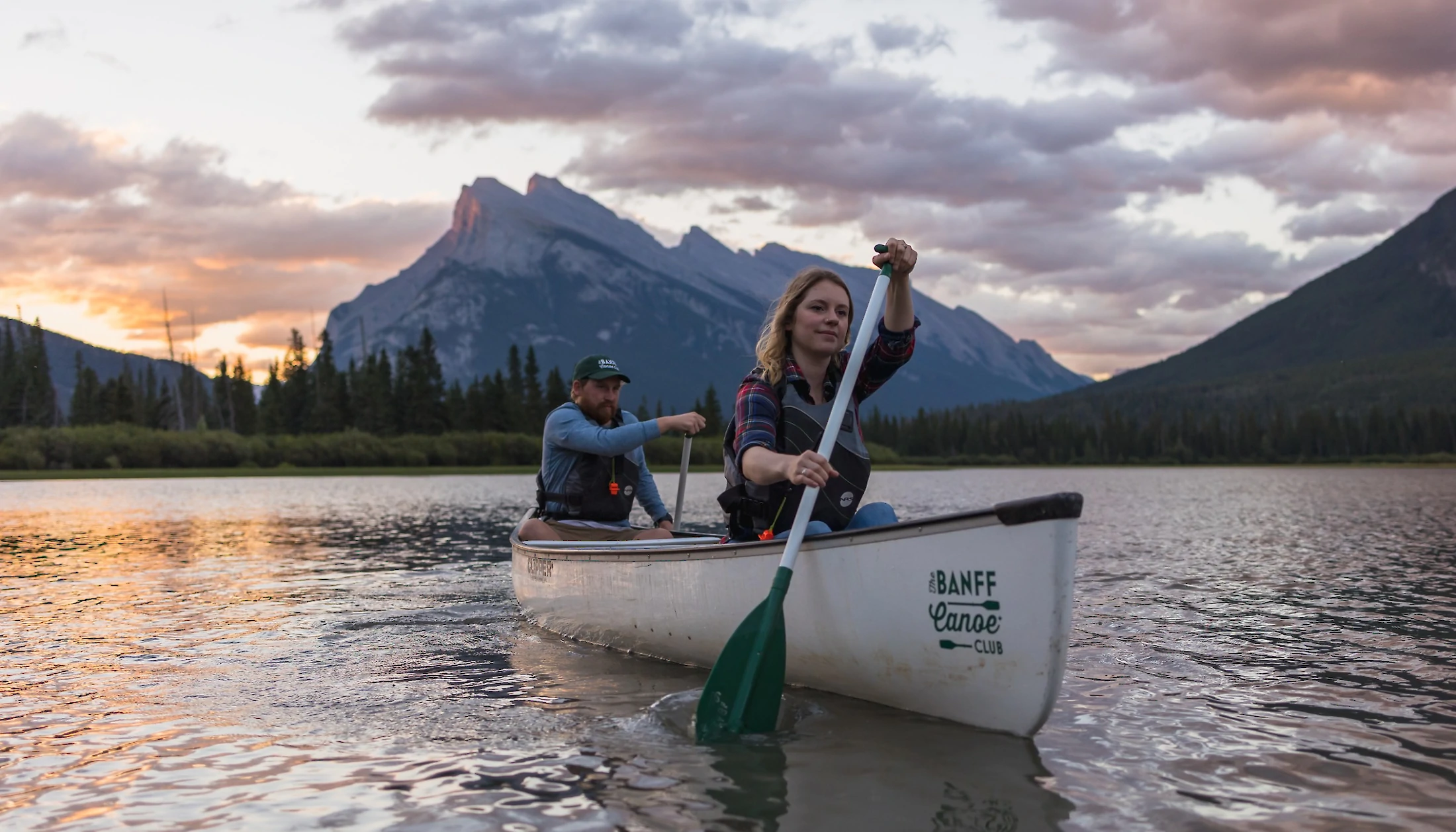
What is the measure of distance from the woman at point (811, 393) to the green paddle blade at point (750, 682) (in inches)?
23.7

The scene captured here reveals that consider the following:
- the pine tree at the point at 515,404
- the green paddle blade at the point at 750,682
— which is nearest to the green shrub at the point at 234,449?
the pine tree at the point at 515,404

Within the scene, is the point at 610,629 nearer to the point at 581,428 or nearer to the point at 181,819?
the point at 581,428

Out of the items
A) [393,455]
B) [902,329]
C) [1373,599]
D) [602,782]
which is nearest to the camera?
[602,782]

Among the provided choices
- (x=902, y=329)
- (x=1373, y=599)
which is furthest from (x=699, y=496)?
(x=902, y=329)

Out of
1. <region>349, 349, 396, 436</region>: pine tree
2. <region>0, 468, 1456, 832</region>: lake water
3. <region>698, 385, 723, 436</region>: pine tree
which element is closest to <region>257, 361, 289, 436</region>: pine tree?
<region>349, 349, 396, 436</region>: pine tree

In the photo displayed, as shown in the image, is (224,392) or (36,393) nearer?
(36,393)

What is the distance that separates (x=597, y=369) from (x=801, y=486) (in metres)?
3.67

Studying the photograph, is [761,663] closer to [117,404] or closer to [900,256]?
[900,256]

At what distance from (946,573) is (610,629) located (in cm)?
449

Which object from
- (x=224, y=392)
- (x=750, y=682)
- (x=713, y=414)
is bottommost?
(x=750, y=682)

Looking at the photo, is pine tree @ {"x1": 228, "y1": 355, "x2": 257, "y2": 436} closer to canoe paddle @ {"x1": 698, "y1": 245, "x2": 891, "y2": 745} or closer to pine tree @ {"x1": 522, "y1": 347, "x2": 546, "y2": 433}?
pine tree @ {"x1": 522, "y1": 347, "x2": 546, "y2": 433}

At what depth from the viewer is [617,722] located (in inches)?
290

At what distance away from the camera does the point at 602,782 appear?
5898mm

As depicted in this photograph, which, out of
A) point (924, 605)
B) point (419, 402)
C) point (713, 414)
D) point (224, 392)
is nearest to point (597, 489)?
point (924, 605)
